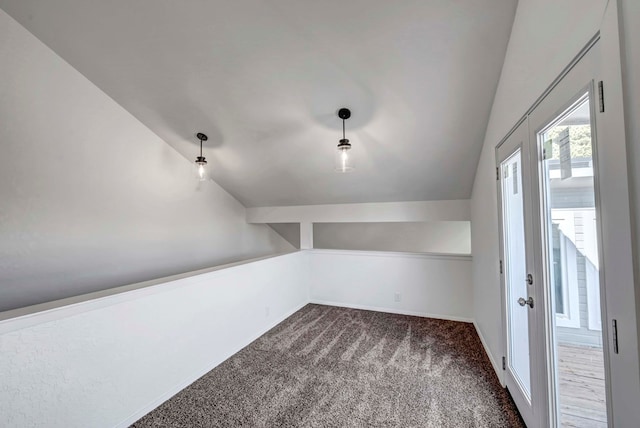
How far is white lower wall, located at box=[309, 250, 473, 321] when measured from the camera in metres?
3.72

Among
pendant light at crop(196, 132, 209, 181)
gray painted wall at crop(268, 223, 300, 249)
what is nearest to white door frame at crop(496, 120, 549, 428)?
pendant light at crop(196, 132, 209, 181)

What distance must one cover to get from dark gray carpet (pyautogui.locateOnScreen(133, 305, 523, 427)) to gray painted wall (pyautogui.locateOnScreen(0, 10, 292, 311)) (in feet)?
5.58

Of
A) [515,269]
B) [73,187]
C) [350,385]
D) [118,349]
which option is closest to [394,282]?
[350,385]

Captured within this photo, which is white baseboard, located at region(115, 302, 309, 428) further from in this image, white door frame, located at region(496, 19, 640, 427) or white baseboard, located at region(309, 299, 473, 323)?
white door frame, located at region(496, 19, 640, 427)

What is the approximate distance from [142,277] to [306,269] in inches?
89.4

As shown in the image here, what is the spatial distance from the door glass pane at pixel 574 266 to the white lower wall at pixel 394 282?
95.4 inches

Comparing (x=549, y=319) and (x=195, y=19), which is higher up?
(x=195, y=19)

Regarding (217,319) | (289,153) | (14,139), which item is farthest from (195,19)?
(217,319)

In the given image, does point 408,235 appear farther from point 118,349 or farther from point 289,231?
point 118,349

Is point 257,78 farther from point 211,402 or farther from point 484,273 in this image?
point 484,273

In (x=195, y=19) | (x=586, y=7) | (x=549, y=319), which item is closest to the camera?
(x=586, y=7)

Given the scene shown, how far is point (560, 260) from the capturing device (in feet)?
4.35

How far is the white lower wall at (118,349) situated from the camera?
1.50 meters

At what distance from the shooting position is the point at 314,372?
250 centimetres
